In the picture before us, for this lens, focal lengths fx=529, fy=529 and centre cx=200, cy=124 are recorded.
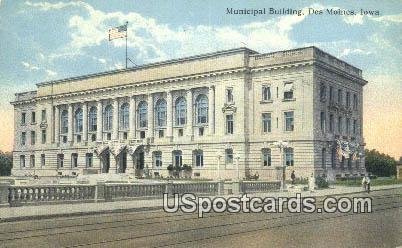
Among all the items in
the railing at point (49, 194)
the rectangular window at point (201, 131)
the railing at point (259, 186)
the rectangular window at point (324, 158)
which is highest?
the rectangular window at point (201, 131)

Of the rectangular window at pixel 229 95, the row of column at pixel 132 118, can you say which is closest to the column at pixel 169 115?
the row of column at pixel 132 118

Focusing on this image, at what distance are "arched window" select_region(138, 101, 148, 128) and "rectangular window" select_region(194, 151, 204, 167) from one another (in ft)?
24.7

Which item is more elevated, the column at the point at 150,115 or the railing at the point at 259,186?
the column at the point at 150,115

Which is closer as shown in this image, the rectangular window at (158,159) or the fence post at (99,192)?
the fence post at (99,192)

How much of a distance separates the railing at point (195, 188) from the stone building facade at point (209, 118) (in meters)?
11.6

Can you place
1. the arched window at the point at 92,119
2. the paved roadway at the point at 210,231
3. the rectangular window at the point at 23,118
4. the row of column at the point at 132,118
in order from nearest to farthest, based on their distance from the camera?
the paved roadway at the point at 210,231 < the row of column at the point at 132,118 < the arched window at the point at 92,119 < the rectangular window at the point at 23,118

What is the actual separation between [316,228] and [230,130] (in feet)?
108

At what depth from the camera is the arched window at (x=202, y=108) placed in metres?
48.6

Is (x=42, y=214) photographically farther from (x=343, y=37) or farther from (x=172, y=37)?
(x=343, y=37)

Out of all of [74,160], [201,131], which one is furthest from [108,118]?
[201,131]

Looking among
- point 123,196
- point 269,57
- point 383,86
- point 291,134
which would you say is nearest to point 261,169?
point 291,134

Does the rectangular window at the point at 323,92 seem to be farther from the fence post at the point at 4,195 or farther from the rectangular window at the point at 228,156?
the fence post at the point at 4,195

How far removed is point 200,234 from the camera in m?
12.3

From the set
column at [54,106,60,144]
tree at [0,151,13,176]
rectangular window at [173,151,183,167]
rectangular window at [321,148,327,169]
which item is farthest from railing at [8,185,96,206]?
column at [54,106,60,144]
